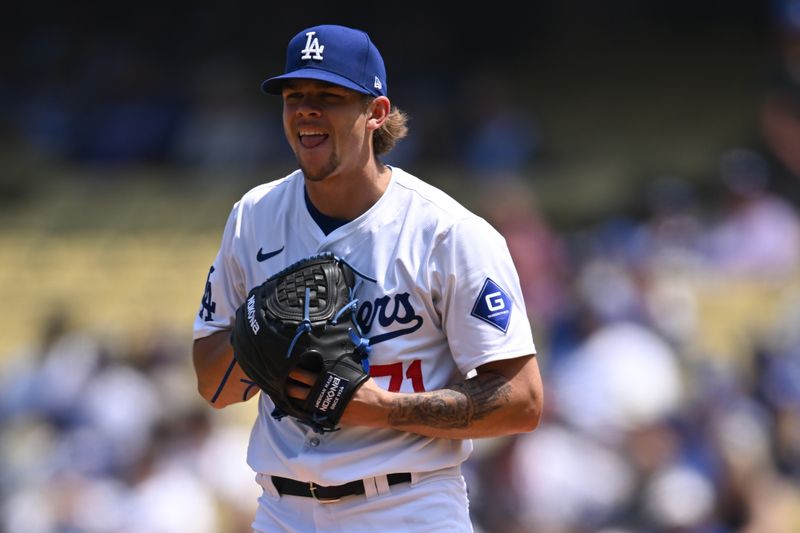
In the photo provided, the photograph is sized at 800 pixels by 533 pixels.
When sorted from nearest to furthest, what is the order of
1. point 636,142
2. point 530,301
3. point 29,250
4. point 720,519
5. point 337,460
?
point 337,460 < point 720,519 < point 530,301 < point 29,250 < point 636,142

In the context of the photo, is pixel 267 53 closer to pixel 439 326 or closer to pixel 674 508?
pixel 674 508

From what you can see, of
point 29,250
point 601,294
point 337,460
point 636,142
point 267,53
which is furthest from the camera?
point 267,53

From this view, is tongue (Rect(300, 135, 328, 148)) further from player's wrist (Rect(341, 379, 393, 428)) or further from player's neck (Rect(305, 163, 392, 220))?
player's wrist (Rect(341, 379, 393, 428))

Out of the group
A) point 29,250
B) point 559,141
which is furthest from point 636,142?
point 29,250

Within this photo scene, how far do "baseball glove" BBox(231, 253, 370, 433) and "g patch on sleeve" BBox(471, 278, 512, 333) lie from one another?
0.27 m

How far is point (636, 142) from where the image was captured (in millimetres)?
11820

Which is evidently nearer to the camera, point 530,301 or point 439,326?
point 439,326

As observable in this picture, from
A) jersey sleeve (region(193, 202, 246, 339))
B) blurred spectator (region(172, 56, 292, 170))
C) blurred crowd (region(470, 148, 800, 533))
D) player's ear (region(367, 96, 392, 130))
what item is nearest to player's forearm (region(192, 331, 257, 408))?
jersey sleeve (region(193, 202, 246, 339))

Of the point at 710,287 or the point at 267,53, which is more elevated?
the point at 267,53

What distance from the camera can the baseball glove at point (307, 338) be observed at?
2914mm

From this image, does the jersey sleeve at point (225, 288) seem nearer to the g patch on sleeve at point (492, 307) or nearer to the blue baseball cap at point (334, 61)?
the blue baseball cap at point (334, 61)

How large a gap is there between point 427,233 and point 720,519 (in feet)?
11.1

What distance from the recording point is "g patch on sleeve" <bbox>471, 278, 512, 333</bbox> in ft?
9.86

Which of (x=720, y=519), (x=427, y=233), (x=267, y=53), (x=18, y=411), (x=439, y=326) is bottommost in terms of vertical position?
(x=720, y=519)
